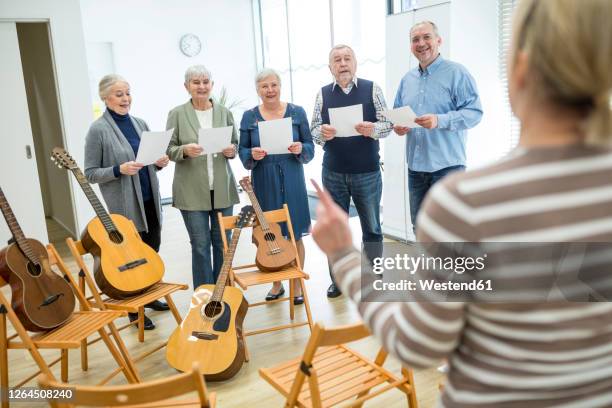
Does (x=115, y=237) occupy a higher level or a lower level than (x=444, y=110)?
lower

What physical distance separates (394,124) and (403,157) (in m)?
1.37

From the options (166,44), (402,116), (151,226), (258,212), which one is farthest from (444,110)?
(166,44)

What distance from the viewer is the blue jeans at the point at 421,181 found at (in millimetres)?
3404

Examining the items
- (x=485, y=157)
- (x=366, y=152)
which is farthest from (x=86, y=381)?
(x=485, y=157)

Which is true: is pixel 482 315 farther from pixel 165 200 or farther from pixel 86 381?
pixel 165 200

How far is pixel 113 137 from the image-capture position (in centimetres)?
333

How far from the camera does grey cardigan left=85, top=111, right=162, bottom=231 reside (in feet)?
10.8

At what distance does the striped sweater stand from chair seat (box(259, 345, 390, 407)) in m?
1.19

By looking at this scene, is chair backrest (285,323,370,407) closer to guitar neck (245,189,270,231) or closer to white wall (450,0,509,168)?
guitar neck (245,189,270,231)

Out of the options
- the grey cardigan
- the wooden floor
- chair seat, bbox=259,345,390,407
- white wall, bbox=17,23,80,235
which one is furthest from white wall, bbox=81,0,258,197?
chair seat, bbox=259,345,390,407

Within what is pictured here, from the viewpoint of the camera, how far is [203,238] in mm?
3557

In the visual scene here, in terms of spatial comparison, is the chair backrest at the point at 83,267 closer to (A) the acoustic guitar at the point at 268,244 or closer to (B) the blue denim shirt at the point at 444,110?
(A) the acoustic guitar at the point at 268,244

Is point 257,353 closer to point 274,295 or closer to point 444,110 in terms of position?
point 274,295

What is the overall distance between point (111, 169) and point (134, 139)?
0.32 m
